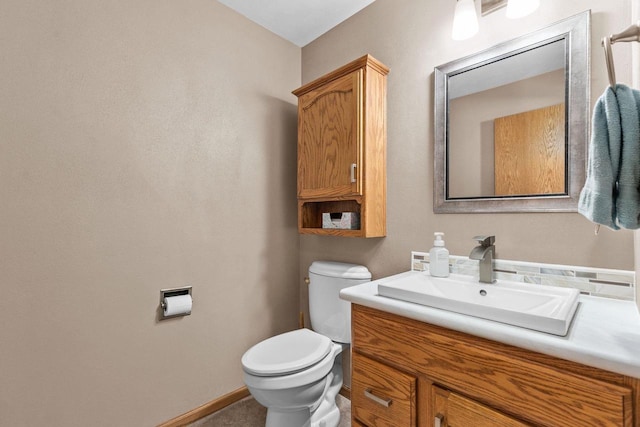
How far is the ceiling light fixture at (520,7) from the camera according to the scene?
1.11 meters

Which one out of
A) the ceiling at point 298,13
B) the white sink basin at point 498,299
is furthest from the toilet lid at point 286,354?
the ceiling at point 298,13

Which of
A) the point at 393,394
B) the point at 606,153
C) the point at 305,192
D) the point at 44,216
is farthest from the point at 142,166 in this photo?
the point at 606,153

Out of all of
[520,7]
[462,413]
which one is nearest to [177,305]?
[462,413]

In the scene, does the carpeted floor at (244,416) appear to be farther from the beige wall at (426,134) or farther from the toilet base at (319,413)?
the beige wall at (426,134)

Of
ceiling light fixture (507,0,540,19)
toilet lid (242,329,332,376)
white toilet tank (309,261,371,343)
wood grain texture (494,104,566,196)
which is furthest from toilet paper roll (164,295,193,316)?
ceiling light fixture (507,0,540,19)

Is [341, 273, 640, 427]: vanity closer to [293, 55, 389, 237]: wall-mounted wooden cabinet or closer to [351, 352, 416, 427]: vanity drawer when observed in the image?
[351, 352, 416, 427]: vanity drawer

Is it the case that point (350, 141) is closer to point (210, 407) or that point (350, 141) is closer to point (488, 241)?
point (488, 241)

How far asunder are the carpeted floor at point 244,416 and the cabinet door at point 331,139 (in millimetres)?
1259

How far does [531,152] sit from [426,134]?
466mm

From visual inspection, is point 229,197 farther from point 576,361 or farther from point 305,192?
point 576,361

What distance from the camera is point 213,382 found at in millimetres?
1714

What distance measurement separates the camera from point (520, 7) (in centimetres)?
112

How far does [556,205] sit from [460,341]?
0.68 metres

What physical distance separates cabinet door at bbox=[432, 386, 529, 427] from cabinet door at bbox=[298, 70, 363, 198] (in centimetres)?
97
